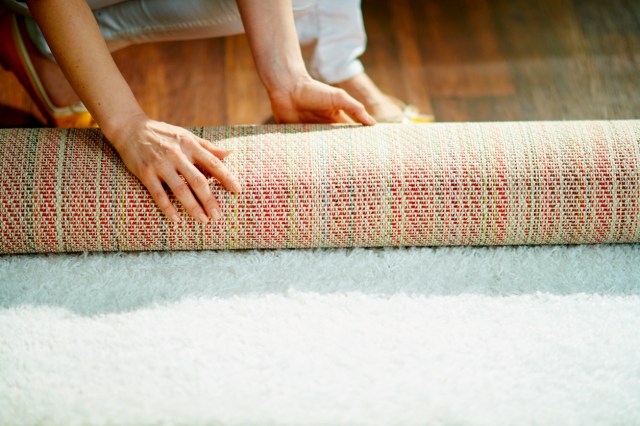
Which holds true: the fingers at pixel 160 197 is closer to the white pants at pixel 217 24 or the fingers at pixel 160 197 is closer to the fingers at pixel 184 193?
the fingers at pixel 184 193

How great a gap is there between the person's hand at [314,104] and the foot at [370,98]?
0.78ft

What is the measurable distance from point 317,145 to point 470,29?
2.65 feet

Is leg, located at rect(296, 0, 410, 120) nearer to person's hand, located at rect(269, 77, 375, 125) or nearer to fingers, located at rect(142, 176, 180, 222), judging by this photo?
person's hand, located at rect(269, 77, 375, 125)

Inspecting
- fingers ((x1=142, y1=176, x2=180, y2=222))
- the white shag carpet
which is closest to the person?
fingers ((x1=142, y1=176, x2=180, y2=222))

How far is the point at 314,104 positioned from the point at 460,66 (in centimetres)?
58

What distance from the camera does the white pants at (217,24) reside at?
3.15ft

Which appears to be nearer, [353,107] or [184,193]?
[184,193]

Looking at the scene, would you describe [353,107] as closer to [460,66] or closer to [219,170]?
[219,170]

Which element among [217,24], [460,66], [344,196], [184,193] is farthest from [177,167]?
[460,66]

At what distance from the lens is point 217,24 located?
0.99 metres

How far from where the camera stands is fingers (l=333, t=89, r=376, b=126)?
780 mm

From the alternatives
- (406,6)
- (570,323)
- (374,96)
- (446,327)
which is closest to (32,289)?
(446,327)

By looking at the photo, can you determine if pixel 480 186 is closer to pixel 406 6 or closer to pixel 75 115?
pixel 75 115

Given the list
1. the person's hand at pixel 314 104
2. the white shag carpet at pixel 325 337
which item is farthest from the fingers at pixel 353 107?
the white shag carpet at pixel 325 337
